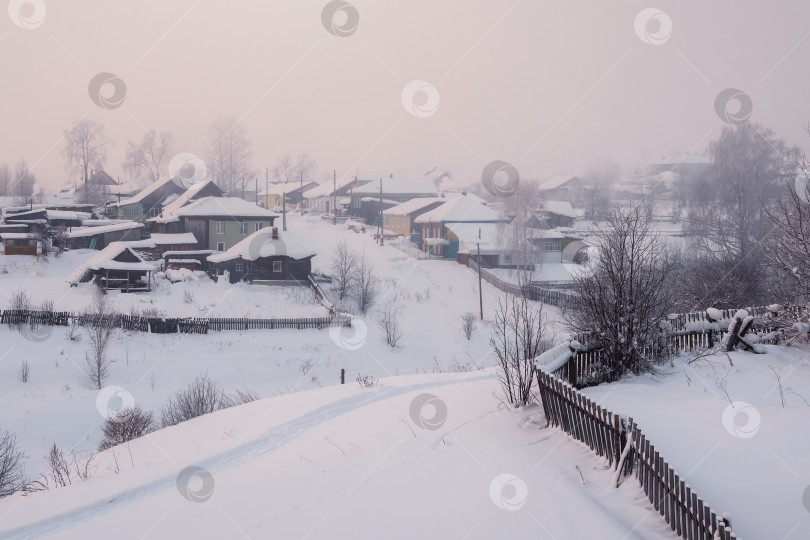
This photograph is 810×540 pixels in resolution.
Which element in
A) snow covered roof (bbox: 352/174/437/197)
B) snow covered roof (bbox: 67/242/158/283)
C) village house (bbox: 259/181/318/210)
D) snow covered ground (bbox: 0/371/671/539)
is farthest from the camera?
village house (bbox: 259/181/318/210)

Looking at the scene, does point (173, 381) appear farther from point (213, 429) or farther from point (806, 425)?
point (806, 425)

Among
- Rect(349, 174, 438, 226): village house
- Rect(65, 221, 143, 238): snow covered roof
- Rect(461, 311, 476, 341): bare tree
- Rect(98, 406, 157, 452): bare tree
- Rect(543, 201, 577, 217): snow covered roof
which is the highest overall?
Rect(349, 174, 438, 226): village house

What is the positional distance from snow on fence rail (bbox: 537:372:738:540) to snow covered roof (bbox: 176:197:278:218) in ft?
141

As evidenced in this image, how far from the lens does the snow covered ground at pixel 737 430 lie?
6406mm

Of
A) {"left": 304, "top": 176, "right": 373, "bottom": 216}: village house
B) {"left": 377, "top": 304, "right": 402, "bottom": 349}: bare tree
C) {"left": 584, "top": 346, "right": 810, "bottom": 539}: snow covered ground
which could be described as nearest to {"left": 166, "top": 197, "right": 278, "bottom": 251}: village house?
{"left": 377, "top": 304, "right": 402, "bottom": 349}: bare tree

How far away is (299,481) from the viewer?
8.67 metres

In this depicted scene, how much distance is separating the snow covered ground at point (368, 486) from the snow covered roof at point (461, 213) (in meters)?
44.1

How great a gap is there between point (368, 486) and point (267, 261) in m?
35.2

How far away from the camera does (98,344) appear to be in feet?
78.3

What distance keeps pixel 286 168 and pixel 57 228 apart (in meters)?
74.0

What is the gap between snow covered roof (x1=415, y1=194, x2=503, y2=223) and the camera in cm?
5641

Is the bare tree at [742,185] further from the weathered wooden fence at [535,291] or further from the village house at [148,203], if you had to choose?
the village house at [148,203]

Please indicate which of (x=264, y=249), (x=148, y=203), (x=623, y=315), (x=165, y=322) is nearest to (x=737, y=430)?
(x=623, y=315)

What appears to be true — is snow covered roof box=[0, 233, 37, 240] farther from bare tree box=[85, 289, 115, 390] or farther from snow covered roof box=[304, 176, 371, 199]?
snow covered roof box=[304, 176, 371, 199]
